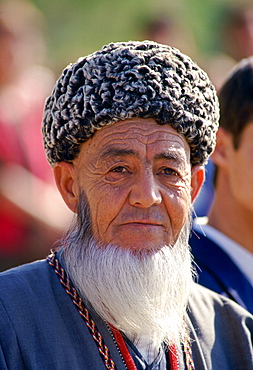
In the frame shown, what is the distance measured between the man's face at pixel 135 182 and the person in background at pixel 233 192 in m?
0.97

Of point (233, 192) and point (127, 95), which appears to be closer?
point (127, 95)

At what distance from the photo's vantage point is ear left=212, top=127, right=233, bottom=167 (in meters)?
4.59

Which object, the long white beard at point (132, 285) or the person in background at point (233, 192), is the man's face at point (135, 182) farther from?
the person in background at point (233, 192)

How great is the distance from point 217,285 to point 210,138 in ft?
3.35

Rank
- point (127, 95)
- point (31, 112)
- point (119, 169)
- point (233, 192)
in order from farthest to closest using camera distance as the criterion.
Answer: point (31, 112), point (233, 192), point (119, 169), point (127, 95)

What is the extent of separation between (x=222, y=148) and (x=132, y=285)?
1.77m

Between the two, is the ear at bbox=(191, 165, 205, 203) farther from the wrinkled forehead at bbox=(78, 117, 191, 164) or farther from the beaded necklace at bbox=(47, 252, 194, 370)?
the beaded necklace at bbox=(47, 252, 194, 370)

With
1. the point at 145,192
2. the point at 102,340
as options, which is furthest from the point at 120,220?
the point at 102,340

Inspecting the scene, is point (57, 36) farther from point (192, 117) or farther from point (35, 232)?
point (192, 117)

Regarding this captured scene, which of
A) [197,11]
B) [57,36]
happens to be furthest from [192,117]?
[197,11]

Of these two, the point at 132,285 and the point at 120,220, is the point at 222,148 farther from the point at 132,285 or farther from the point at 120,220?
the point at 132,285

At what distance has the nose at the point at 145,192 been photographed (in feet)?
10.2

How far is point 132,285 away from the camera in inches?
123

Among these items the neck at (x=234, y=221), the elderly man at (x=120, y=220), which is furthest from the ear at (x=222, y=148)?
the elderly man at (x=120, y=220)
